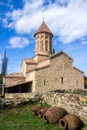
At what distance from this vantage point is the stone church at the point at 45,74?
26938 millimetres

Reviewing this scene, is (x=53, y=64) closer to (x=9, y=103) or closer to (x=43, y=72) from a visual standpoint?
(x=43, y=72)

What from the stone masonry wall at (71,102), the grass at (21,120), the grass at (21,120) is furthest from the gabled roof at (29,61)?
the grass at (21,120)

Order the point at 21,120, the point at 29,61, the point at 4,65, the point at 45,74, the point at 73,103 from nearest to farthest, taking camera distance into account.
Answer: the point at 73,103, the point at 21,120, the point at 45,74, the point at 29,61, the point at 4,65

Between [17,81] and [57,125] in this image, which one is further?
[17,81]

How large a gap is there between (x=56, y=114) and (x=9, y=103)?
369 cm

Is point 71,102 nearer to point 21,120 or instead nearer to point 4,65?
point 21,120

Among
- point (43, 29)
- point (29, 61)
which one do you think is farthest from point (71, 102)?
point (43, 29)

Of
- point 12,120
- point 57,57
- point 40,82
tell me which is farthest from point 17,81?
point 12,120

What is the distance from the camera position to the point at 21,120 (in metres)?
9.84

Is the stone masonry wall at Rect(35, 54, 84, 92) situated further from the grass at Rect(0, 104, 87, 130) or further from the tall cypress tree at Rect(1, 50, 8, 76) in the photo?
the tall cypress tree at Rect(1, 50, 8, 76)

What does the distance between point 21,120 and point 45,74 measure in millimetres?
17392

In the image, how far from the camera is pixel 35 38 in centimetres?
3338

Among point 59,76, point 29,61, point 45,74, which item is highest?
point 29,61

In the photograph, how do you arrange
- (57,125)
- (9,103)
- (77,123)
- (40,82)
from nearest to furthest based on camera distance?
(77,123)
(57,125)
(9,103)
(40,82)
